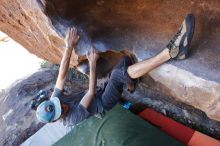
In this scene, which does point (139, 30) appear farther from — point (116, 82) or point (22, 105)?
point (22, 105)

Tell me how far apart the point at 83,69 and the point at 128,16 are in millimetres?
885

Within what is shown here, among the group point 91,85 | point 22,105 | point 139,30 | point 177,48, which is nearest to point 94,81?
point 91,85

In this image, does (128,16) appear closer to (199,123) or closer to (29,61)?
(199,123)

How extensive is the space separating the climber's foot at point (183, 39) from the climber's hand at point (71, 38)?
1002mm

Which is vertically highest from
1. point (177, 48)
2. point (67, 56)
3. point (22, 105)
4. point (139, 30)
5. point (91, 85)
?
point (139, 30)

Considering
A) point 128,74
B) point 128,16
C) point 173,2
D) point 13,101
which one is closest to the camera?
point 128,74

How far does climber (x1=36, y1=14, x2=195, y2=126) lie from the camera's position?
8.40ft

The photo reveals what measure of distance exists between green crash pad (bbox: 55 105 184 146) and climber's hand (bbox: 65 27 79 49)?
115 centimetres

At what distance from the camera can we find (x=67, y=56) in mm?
2945

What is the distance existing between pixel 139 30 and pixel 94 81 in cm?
75

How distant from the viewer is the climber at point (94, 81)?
2.56 m

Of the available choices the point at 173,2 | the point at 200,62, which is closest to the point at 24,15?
the point at 173,2

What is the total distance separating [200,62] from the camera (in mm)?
2641

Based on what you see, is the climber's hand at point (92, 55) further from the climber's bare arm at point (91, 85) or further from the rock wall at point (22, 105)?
the rock wall at point (22, 105)
